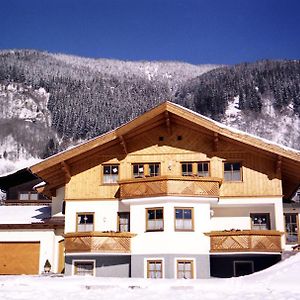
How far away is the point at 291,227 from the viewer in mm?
30375

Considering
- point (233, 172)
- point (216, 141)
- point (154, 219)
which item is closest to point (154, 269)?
point (154, 219)

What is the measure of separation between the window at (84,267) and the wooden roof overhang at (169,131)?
4072 millimetres

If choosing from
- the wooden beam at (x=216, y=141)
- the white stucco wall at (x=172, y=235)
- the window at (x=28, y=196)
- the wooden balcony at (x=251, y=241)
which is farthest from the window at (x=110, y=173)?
the window at (x=28, y=196)

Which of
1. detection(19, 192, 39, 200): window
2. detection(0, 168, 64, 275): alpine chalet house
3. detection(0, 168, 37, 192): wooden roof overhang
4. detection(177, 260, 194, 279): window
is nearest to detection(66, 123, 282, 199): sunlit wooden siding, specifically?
detection(177, 260, 194, 279): window

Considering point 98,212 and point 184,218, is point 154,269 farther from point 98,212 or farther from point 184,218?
point 98,212

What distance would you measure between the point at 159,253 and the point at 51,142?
17185 centimetres

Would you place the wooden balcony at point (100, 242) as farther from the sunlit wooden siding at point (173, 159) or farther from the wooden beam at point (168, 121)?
the wooden beam at point (168, 121)

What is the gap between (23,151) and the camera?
182375mm

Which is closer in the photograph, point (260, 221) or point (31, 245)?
point (260, 221)

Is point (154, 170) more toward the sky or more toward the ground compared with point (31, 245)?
more toward the sky

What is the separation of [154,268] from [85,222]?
4132mm

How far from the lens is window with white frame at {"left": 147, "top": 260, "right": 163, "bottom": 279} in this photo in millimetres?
22672

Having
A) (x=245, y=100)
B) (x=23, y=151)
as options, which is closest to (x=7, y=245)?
(x=23, y=151)

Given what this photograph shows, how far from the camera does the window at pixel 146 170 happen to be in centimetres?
2469
